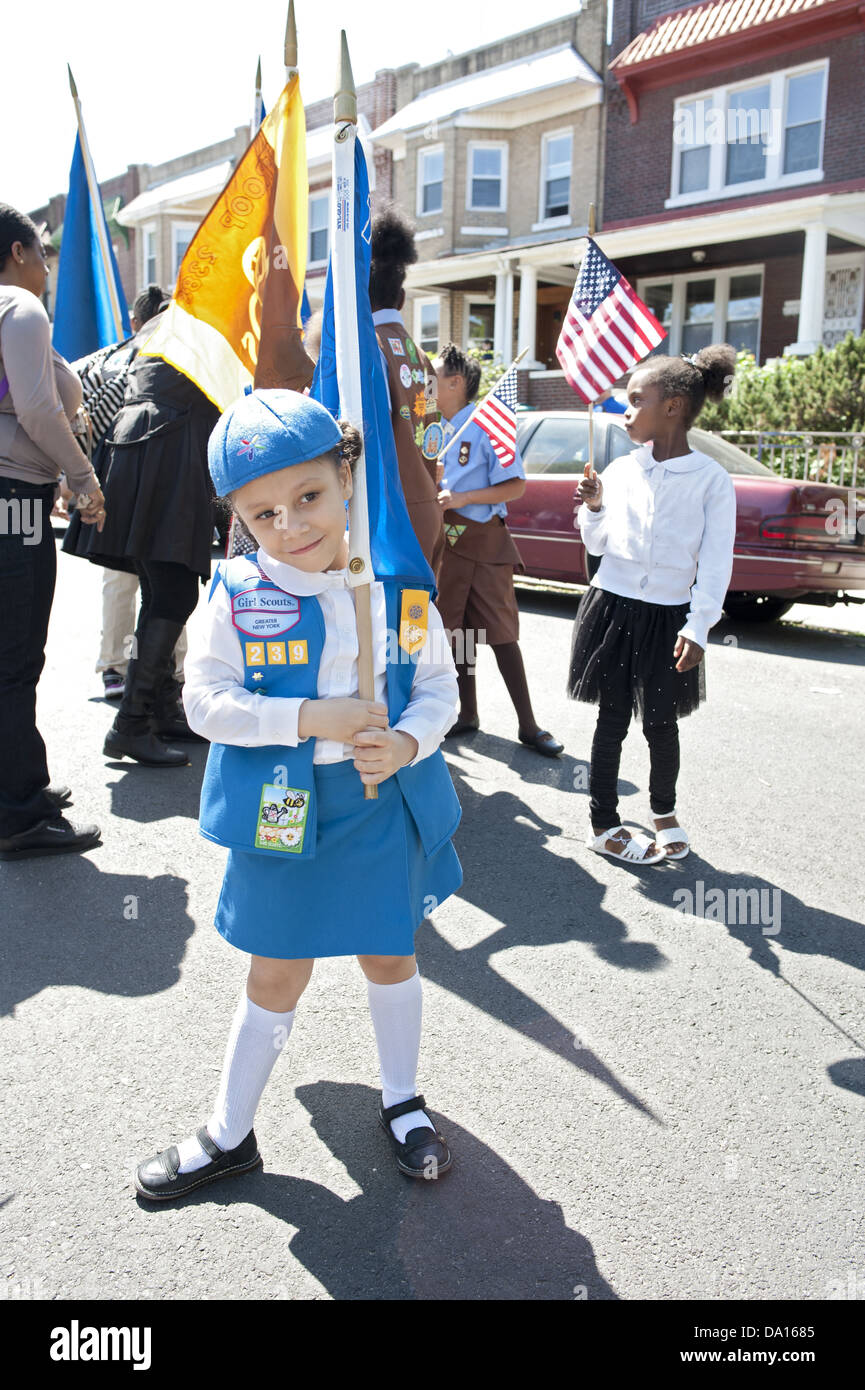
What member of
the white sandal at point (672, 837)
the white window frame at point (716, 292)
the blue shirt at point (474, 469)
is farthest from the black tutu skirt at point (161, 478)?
the white window frame at point (716, 292)

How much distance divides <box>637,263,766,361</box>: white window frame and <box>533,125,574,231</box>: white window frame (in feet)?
6.61

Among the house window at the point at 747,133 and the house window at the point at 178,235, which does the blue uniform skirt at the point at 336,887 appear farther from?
the house window at the point at 178,235

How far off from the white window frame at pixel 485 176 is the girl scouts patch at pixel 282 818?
76.3ft

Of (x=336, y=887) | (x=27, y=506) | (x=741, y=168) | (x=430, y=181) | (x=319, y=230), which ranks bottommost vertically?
(x=336, y=887)

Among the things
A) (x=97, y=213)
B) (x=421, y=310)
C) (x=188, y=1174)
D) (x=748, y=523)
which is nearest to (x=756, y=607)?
(x=748, y=523)

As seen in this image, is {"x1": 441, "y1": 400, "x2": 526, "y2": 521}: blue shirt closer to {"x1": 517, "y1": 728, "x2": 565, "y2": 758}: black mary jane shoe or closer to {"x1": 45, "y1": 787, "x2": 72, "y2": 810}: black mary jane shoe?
{"x1": 517, "y1": 728, "x2": 565, "y2": 758}: black mary jane shoe

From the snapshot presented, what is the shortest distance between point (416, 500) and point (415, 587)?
210 centimetres

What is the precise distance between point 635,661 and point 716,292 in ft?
59.8

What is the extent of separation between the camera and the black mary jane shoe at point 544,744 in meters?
5.53

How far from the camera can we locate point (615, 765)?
14.0ft

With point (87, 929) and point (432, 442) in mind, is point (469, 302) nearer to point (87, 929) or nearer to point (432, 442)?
point (432, 442)

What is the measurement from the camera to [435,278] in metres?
23.0

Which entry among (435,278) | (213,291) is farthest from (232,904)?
(435,278)

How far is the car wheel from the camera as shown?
9.14 metres
